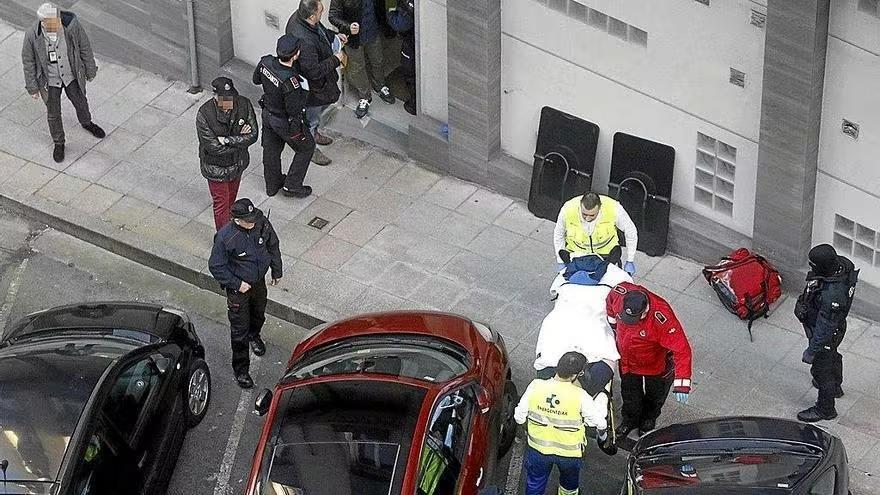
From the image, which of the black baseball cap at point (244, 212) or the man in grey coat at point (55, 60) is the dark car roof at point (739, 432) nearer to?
the black baseball cap at point (244, 212)

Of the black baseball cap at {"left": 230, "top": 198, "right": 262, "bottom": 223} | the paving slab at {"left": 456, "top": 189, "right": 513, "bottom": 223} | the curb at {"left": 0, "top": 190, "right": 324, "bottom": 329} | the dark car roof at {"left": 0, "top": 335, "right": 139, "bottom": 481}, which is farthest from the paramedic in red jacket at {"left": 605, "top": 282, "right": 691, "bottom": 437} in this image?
the dark car roof at {"left": 0, "top": 335, "right": 139, "bottom": 481}

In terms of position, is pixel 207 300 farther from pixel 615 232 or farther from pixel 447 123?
pixel 615 232

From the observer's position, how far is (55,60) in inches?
648

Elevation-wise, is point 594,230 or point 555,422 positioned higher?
point 594,230

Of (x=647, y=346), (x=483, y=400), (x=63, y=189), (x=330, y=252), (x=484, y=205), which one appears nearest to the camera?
(x=483, y=400)

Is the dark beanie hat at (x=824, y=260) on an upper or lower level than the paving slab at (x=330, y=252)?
upper

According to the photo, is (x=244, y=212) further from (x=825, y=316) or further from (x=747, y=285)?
(x=825, y=316)

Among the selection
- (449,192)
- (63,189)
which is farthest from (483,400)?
(63,189)

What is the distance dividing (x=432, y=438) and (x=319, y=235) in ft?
15.7

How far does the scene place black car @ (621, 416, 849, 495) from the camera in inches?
436

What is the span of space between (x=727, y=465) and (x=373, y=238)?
213 inches

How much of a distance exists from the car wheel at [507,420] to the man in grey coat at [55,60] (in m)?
6.10

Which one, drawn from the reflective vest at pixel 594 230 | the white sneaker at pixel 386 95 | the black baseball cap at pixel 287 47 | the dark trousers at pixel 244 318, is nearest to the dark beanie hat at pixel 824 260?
the reflective vest at pixel 594 230

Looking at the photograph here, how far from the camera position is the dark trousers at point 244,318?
45.0 feet
